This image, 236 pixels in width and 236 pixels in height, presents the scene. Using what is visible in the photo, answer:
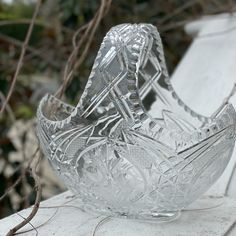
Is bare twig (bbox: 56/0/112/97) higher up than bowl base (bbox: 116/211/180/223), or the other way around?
bare twig (bbox: 56/0/112/97)

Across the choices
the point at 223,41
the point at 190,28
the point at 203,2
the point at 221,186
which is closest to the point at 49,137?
the point at 221,186

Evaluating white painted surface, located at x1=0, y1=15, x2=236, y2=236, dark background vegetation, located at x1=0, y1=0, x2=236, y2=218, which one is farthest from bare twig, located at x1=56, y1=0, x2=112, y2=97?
dark background vegetation, located at x1=0, y1=0, x2=236, y2=218

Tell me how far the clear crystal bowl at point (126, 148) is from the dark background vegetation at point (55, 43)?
24.7 inches

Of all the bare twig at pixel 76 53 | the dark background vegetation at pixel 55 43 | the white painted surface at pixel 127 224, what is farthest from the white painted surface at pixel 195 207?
the dark background vegetation at pixel 55 43

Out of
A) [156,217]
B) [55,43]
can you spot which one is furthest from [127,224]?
[55,43]

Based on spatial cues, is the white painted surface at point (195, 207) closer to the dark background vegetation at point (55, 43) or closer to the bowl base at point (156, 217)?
the bowl base at point (156, 217)

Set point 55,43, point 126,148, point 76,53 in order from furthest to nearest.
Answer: point 55,43
point 76,53
point 126,148

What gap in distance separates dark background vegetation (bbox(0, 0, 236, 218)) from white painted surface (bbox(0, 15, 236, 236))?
0.91 feet

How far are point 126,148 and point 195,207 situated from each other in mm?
120

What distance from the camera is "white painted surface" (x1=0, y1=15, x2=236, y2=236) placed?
1.71 feet

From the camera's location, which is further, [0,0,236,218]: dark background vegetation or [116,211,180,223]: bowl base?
[0,0,236,218]: dark background vegetation

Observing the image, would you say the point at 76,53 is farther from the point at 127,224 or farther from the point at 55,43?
the point at 55,43

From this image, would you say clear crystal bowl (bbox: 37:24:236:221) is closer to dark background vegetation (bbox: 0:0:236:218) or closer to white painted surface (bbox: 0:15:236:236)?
white painted surface (bbox: 0:15:236:236)

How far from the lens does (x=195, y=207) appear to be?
584mm
